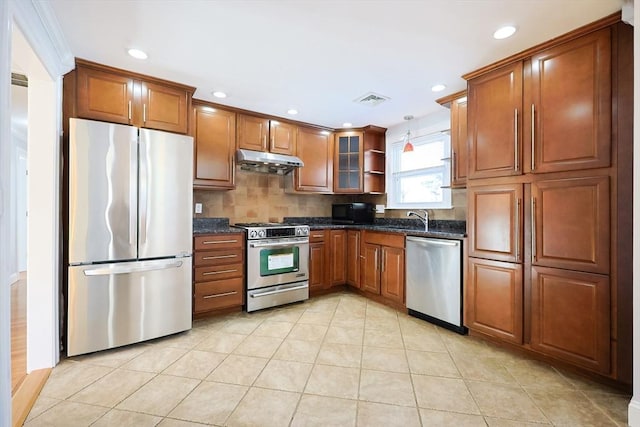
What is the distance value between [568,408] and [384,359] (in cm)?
107

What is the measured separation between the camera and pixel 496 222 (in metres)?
2.36

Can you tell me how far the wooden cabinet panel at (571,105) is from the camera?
72.2 inches

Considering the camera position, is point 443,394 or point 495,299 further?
point 495,299

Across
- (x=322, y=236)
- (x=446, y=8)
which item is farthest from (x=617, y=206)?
(x=322, y=236)

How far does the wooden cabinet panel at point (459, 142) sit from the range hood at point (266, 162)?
1.78 metres

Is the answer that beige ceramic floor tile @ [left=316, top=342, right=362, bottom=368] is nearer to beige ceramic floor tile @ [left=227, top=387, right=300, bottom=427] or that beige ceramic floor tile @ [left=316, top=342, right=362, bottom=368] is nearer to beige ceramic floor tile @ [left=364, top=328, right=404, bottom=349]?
beige ceramic floor tile @ [left=364, top=328, right=404, bottom=349]

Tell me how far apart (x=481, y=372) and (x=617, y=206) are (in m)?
1.36

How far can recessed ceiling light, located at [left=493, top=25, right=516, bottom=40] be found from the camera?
1902 mm

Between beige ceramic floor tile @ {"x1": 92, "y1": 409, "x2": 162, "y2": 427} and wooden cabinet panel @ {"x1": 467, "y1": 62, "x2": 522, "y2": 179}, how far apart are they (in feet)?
9.30

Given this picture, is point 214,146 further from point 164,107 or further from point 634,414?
point 634,414

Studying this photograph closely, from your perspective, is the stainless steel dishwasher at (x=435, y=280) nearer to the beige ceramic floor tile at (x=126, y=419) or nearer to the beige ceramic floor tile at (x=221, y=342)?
the beige ceramic floor tile at (x=221, y=342)

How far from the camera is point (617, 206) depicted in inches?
69.9

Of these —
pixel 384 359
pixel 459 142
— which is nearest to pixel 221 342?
pixel 384 359

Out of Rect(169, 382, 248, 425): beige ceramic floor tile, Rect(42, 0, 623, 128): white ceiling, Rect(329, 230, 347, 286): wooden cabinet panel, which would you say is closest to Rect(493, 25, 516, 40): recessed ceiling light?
Rect(42, 0, 623, 128): white ceiling
